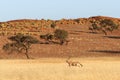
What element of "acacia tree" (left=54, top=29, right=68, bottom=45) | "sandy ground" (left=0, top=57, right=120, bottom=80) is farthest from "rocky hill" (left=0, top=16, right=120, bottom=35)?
"sandy ground" (left=0, top=57, right=120, bottom=80)

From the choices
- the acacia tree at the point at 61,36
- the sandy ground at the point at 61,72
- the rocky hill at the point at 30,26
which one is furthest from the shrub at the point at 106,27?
the sandy ground at the point at 61,72

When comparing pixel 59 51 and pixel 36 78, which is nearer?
pixel 36 78

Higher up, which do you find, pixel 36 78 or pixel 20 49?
pixel 36 78

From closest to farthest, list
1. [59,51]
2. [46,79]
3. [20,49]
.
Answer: [46,79], [20,49], [59,51]

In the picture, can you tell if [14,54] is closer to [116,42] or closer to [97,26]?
[116,42]

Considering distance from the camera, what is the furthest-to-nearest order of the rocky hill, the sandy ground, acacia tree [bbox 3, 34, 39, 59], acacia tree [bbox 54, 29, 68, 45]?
1. the rocky hill
2. acacia tree [bbox 54, 29, 68, 45]
3. acacia tree [bbox 3, 34, 39, 59]
4. the sandy ground

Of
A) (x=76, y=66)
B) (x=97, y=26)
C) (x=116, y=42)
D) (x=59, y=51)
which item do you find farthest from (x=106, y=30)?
(x=76, y=66)

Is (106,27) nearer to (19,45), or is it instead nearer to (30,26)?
(30,26)

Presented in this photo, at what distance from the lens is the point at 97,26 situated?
346 feet

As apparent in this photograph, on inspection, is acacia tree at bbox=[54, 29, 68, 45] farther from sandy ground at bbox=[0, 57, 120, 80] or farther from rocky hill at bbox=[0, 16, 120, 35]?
sandy ground at bbox=[0, 57, 120, 80]

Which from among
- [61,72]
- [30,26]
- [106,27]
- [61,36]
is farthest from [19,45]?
[30,26]

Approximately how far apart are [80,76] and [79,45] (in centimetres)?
5072

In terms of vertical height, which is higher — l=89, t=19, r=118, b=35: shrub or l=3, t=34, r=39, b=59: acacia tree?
l=3, t=34, r=39, b=59: acacia tree

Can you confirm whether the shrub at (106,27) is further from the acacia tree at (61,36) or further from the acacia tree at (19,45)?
the acacia tree at (19,45)
